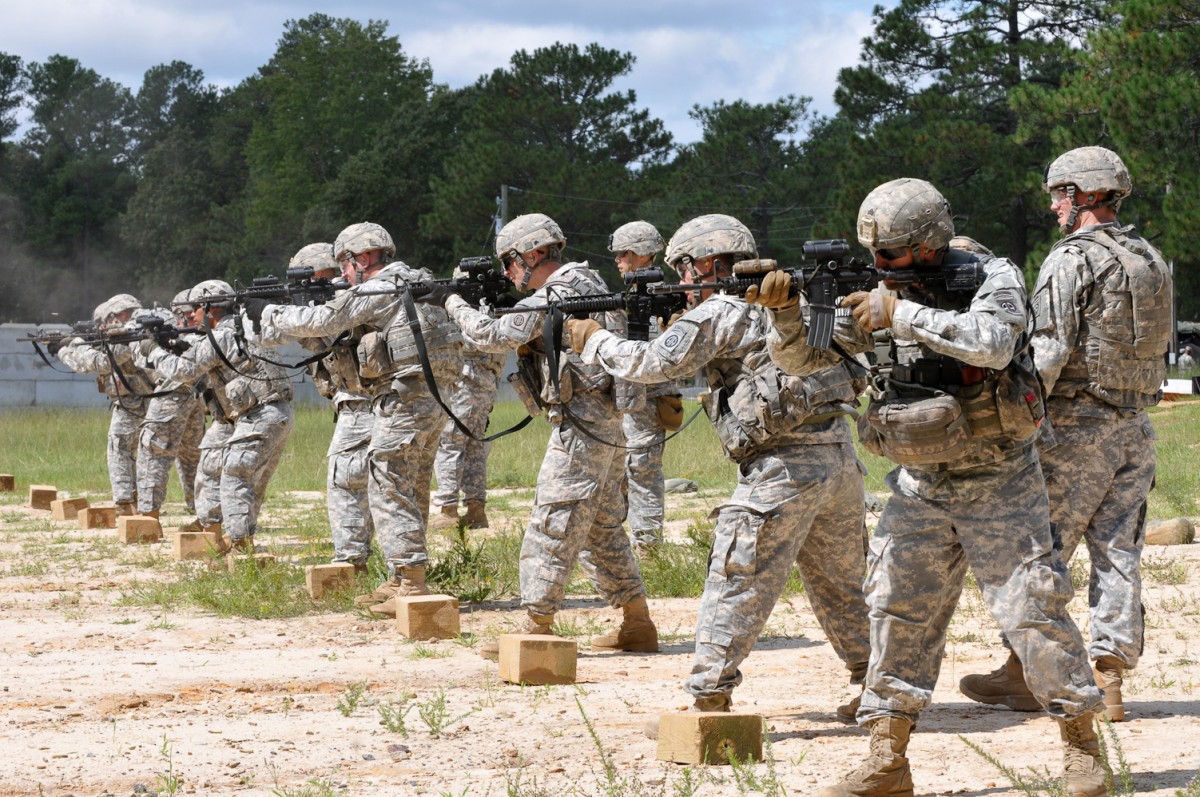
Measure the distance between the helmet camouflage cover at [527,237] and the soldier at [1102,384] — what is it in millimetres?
2681

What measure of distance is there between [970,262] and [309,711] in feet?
11.1

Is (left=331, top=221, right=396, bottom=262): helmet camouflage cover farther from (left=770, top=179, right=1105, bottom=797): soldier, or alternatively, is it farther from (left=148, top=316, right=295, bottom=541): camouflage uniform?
(left=770, top=179, right=1105, bottom=797): soldier

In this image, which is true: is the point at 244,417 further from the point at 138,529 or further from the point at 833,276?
the point at 833,276

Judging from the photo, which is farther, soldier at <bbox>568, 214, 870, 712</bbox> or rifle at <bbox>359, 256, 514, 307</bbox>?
rifle at <bbox>359, 256, 514, 307</bbox>

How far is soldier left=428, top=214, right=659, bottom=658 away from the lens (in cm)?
754

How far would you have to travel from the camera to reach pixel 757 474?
5871 mm

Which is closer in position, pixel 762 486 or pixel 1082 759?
pixel 1082 759

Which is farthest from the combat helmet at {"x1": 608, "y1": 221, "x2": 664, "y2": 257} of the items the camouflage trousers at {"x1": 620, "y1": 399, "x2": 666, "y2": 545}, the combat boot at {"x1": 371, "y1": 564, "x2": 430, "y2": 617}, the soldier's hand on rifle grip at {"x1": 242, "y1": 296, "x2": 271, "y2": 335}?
the soldier's hand on rifle grip at {"x1": 242, "y1": 296, "x2": 271, "y2": 335}

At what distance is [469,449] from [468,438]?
20cm

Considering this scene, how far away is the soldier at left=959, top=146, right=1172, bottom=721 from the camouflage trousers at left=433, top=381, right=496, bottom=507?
788 centimetres

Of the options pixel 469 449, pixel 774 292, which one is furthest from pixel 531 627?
pixel 469 449

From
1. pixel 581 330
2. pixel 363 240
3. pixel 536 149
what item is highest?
pixel 536 149

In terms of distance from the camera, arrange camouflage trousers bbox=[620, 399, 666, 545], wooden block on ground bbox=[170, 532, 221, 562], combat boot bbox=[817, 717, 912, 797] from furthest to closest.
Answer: wooden block on ground bbox=[170, 532, 221, 562] < camouflage trousers bbox=[620, 399, 666, 545] < combat boot bbox=[817, 717, 912, 797]

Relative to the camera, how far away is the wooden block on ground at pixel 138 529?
13.3 metres
